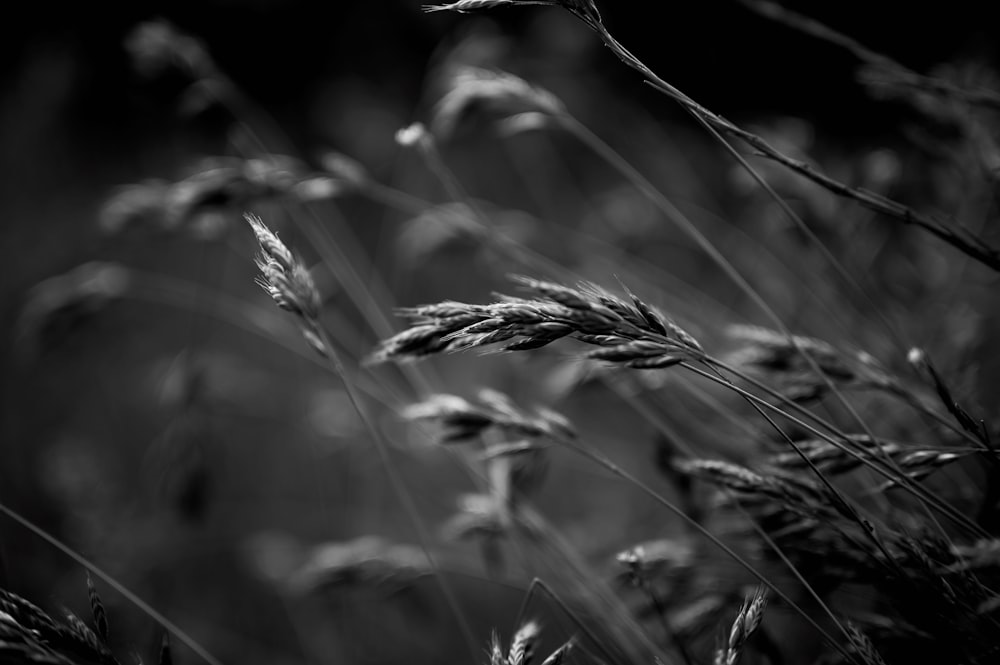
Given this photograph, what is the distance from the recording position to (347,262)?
1.58m

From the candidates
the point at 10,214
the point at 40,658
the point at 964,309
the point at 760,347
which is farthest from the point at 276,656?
the point at 10,214

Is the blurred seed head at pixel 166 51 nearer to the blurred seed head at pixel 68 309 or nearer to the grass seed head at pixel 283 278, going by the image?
the blurred seed head at pixel 68 309

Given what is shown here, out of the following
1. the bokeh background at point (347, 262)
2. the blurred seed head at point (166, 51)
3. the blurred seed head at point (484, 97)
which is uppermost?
the blurred seed head at point (166, 51)

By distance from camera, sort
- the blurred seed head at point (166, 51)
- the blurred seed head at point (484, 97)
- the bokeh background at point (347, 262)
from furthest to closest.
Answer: the bokeh background at point (347, 262) < the blurred seed head at point (166, 51) < the blurred seed head at point (484, 97)

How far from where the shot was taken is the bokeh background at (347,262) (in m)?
2.12

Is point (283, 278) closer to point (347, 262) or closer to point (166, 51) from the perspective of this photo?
point (347, 262)

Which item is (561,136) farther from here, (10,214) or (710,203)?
(10,214)

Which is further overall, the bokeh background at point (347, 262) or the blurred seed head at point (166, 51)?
the bokeh background at point (347, 262)

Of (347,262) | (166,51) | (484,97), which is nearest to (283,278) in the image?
(347,262)

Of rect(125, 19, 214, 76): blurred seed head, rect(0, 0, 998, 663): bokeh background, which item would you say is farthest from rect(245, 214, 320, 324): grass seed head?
rect(125, 19, 214, 76): blurred seed head

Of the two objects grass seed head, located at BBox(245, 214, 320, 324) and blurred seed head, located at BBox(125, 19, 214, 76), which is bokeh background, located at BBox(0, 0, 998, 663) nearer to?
blurred seed head, located at BBox(125, 19, 214, 76)

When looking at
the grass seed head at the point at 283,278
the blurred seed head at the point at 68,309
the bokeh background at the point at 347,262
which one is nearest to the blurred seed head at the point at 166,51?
the bokeh background at the point at 347,262

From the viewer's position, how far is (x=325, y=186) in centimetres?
153

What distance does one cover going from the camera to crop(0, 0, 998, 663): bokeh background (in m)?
2.12
